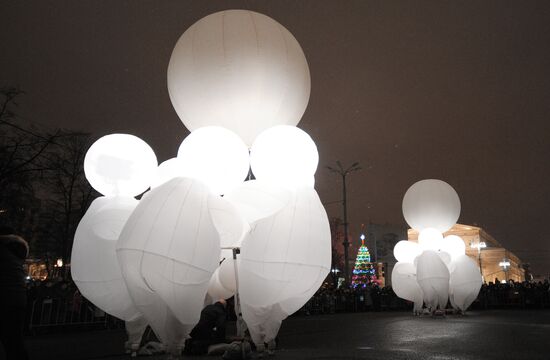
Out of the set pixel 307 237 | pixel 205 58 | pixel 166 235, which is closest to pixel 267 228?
pixel 307 237

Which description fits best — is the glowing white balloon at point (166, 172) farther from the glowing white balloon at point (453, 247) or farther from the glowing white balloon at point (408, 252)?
the glowing white balloon at point (453, 247)

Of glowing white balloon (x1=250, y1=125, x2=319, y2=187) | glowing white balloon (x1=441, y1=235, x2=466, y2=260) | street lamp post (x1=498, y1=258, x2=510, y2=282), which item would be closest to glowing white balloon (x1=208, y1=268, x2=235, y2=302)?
glowing white balloon (x1=250, y1=125, x2=319, y2=187)

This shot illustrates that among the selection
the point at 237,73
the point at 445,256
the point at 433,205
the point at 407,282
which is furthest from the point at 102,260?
the point at 407,282

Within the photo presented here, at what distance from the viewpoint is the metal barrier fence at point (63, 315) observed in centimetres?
1213

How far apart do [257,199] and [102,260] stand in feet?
7.99

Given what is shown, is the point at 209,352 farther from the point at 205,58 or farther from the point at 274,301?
the point at 205,58

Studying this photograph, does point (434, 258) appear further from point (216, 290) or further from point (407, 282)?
point (216, 290)

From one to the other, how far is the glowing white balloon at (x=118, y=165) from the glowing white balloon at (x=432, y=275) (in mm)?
11345

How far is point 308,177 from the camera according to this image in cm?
648

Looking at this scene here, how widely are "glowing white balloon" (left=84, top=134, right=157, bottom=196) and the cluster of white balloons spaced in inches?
451

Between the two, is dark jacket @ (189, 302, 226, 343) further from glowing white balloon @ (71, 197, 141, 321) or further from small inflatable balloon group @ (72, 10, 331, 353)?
glowing white balloon @ (71, 197, 141, 321)

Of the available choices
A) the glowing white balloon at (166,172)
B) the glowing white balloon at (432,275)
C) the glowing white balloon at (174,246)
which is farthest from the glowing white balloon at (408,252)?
the glowing white balloon at (174,246)

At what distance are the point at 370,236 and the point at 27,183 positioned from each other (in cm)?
4031

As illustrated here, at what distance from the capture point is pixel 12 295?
4.43 m
